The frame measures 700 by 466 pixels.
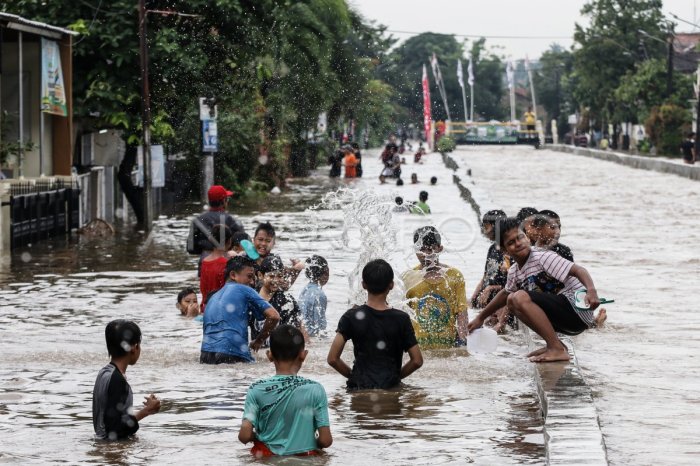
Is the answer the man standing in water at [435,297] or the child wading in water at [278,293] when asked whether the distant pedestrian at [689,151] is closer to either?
the man standing in water at [435,297]

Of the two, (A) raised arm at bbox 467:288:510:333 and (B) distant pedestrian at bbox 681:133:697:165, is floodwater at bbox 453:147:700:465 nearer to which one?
(A) raised arm at bbox 467:288:510:333

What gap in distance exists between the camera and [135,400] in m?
10.1

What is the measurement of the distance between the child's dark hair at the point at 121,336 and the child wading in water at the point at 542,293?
11.4ft

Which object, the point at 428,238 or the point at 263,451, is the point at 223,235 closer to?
the point at 428,238

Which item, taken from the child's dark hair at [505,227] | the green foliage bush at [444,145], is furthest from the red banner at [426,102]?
the child's dark hair at [505,227]

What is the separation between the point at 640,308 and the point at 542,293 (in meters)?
4.80

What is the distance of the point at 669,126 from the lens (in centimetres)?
6919

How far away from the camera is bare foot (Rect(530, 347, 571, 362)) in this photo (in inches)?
410

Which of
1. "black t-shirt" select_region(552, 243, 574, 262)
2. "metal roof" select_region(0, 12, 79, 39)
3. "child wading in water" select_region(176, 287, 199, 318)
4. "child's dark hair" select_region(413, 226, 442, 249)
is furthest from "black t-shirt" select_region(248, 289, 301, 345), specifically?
"metal roof" select_region(0, 12, 79, 39)

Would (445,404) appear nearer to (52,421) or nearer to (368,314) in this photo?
(368,314)

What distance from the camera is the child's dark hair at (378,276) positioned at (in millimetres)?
9086

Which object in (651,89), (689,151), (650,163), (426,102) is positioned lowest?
(650,163)

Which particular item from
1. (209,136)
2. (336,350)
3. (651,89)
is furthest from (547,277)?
(651,89)

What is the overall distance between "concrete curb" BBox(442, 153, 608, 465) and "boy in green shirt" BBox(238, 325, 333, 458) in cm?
125
